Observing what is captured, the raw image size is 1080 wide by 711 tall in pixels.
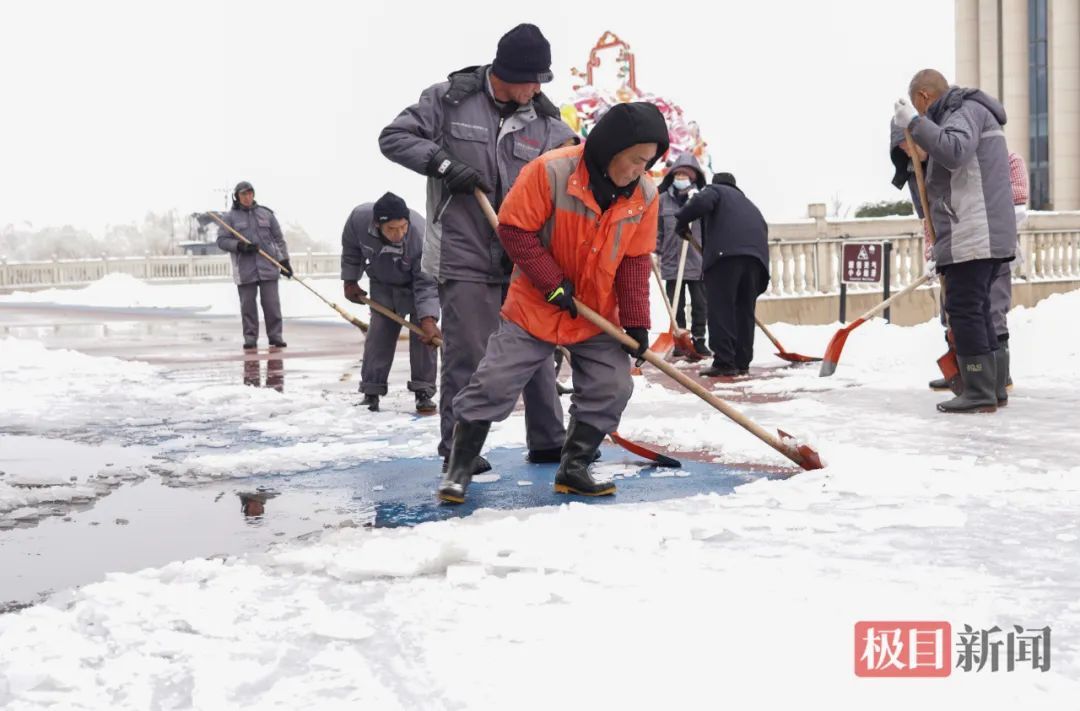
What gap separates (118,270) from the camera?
49500 mm

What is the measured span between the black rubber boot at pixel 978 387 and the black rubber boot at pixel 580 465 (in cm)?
320

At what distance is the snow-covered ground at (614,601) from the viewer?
2992 mm

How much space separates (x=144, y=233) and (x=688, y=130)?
364 feet

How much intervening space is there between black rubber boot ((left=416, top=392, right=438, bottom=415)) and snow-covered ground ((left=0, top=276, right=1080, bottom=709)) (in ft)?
6.93

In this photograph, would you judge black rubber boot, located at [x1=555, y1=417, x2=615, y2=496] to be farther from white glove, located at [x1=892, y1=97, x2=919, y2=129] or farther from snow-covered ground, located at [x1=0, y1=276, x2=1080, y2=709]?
white glove, located at [x1=892, y1=97, x2=919, y2=129]

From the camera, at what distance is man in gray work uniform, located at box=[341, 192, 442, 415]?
8703mm

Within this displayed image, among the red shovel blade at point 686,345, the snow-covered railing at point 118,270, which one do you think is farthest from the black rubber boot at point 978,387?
the snow-covered railing at point 118,270

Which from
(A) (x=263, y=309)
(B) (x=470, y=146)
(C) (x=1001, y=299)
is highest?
(B) (x=470, y=146)

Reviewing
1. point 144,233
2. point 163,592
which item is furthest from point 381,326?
point 144,233

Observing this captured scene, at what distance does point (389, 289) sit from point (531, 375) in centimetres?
383

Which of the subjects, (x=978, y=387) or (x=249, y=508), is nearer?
(x=249, y=508)

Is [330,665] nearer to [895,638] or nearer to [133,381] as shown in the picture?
[895,638]

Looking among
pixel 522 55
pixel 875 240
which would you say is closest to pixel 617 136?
pixel 522 55

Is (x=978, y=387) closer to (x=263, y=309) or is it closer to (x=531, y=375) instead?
(x=531, y=375)
